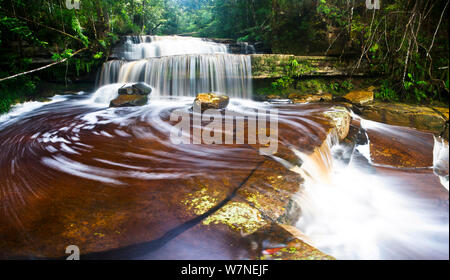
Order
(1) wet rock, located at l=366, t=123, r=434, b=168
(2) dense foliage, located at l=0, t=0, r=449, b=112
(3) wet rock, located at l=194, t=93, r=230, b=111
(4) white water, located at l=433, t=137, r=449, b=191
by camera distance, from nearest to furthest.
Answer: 1. (4) white water, located at l=433, t=137, r=449, b=191
2. (1) wet rock, located at l=366, t=123, r=434, b=168
3. (3) wet rock, located at l=194, t=93, r=230, b=111
4. (2) dense foliage, located at l=0, t=0, r=449, b=112

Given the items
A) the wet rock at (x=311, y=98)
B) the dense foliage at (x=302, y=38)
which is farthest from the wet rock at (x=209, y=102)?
the dense foliage at (x=302, y=38)

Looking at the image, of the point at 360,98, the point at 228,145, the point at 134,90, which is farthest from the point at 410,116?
the point at 134,90

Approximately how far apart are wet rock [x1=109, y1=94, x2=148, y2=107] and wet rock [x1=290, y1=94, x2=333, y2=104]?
487 cm

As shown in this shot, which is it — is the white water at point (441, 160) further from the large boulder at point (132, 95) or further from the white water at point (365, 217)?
the large boulder at point (132, 95)

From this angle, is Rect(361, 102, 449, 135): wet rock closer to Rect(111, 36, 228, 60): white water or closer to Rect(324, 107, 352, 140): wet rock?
Rect(324, 107, 352, 140): wet rock

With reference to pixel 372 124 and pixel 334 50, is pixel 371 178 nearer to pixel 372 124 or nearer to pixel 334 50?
pixel 372 124

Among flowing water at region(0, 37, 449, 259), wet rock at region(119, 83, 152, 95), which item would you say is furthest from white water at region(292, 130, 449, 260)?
wet rock at region(119, 83, 152, 95)

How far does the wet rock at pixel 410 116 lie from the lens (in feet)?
16.0

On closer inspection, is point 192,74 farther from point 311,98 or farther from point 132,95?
point 311,98

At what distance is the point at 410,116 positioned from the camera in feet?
16.9

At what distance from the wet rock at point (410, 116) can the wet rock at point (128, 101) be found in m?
6.30

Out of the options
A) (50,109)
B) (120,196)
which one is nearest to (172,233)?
(120,196)

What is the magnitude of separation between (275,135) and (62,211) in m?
3.01

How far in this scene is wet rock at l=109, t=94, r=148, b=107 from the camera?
21.2 ft
